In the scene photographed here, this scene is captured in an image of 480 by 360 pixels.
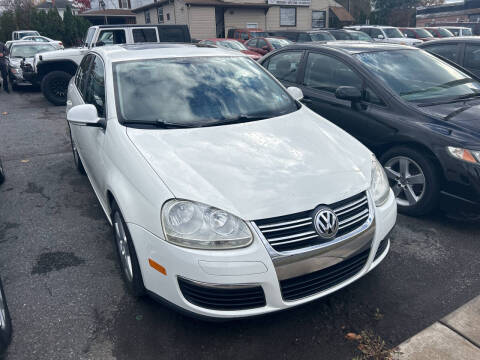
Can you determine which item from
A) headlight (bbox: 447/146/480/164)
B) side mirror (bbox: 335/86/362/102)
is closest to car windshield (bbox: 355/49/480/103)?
side mirror (bbox: 335/86/362/102)

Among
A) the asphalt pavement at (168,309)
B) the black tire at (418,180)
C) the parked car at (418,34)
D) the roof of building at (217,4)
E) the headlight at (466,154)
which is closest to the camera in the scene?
the asphalt pavement at (168,309)

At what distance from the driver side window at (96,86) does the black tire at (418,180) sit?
2821 mm

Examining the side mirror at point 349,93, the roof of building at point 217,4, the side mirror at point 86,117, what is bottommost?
the side mirror at point 349,93

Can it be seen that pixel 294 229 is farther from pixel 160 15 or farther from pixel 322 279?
pixel 160 15

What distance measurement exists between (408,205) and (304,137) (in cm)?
166

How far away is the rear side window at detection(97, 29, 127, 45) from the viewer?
11.1 m

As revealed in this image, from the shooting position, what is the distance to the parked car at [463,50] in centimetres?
680

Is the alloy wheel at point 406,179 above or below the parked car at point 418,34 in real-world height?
below

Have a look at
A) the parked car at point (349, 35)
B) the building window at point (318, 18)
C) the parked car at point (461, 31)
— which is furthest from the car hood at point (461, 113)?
the building window at point (318, 18)

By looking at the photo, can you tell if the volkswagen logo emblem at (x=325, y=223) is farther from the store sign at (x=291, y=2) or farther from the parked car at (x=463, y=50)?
the store sign at (x=291, y=2)

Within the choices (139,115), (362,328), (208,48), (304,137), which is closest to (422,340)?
(362,328)

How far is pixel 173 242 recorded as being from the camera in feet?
7.48

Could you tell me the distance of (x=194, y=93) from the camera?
11.2 ft

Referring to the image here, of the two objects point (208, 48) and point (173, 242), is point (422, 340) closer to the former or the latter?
point (173, 242)
